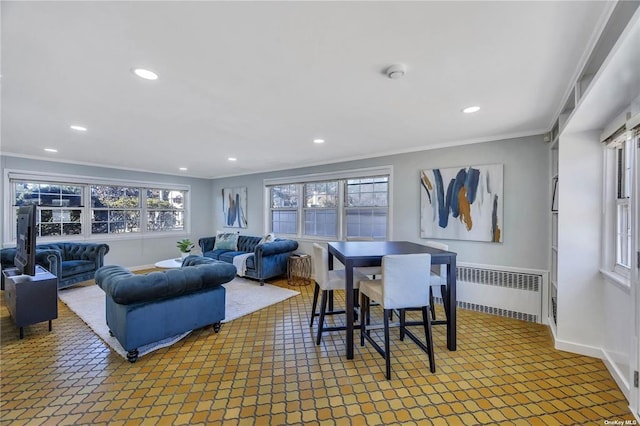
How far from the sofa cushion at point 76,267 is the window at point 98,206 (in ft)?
3.25

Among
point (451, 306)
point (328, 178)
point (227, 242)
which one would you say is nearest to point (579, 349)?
point (451, 306)

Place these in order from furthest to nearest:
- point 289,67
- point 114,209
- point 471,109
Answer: point 114,209 < point 471,109 < point 289,67

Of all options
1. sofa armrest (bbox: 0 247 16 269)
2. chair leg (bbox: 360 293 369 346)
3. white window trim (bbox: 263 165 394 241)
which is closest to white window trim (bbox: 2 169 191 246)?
sofa armrest (bbox: 0 247 16 269)

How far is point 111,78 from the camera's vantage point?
2.00 m

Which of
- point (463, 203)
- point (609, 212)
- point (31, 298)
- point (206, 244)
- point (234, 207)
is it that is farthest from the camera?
point (234, 207)

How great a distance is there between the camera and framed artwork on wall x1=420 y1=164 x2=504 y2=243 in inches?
139

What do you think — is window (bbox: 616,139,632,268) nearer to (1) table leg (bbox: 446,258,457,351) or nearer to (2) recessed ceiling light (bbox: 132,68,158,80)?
(1) table leg (bbox: 446,258,457,351)

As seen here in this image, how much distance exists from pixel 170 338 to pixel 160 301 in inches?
21.5

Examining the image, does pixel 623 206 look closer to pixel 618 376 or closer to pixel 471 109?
pixel 618 376

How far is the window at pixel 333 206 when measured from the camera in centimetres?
470

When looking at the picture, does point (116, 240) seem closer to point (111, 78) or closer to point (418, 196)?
point (111, 78)

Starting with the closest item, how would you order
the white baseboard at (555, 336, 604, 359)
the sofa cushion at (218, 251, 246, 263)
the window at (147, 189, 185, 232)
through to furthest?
the white baseboard at (555, 336, 604, 359), the sofa cushion at (218, 251, 246, 263), the window at (147, 189, 185, 232)

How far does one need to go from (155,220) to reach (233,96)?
18.0 ft

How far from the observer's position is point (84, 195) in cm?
549
